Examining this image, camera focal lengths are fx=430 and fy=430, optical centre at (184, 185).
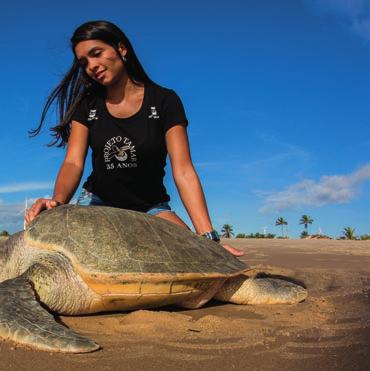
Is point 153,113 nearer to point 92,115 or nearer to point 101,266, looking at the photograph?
point 92,115

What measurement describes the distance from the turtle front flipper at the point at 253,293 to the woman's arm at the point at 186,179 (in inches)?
17.8

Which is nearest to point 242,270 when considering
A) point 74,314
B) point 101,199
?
point 74,314

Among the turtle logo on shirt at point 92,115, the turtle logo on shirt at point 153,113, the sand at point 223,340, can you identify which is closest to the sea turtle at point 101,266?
the sand at point 223,340

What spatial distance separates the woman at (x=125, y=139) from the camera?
4.40 m

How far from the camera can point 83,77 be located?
15.5 ft

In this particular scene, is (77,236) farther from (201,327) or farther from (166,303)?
(201,327)

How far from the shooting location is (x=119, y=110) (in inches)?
184

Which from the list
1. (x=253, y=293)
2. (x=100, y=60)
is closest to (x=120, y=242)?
(x=253, y=293)

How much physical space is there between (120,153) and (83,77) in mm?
967

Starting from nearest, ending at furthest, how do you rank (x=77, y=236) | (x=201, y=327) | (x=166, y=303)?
(x=201, y=327)
(x=77, y=236)
(x=166, y=303)

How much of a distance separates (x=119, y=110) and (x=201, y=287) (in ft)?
7.24

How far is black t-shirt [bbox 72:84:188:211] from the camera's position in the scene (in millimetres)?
4539

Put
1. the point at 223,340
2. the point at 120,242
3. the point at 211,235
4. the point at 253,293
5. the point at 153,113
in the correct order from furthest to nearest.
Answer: the point at 153,113 → the point at 211,235 → the point at 253,293 → the point at 120,242 → the point at 223,340

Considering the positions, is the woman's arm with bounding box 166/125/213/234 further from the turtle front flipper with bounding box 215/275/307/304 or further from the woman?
the turtle front flipper with bounding box 215/275/307/304
